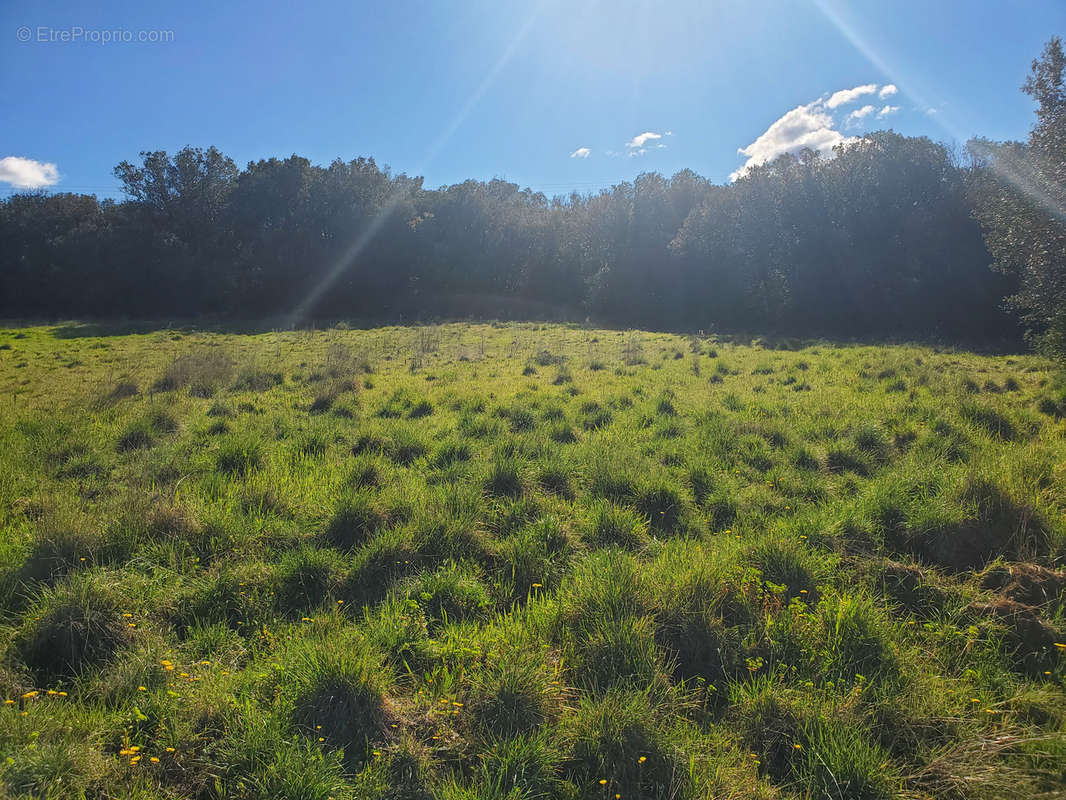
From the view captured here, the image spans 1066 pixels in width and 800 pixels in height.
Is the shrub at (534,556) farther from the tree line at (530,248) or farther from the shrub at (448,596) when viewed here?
the tree line at (530,248)

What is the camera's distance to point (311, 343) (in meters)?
20.7

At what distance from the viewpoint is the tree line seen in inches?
1109

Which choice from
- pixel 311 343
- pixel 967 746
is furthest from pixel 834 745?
pixel 311 343

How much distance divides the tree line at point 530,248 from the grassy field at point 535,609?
25566mm

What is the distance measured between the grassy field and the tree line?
2557cm

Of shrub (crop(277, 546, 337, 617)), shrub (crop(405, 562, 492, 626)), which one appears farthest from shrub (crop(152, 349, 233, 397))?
shrub (crop(405, 562, 492, 626))

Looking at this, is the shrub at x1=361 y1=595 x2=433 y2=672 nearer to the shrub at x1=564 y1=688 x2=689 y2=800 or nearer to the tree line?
the shrub at x1=564 y1=688 x2=689 y2=800

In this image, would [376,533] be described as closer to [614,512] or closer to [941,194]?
[614,512]

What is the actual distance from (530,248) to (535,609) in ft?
148

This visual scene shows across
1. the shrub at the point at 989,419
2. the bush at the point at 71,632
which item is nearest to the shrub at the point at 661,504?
the bush at the point at 71,632

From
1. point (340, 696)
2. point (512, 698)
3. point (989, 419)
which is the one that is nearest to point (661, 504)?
point (512, 698)

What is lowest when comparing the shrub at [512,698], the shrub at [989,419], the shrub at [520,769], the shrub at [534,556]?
the shrub at [520,769]

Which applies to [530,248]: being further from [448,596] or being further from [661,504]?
[448,596]

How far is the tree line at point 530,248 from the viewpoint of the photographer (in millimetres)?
28156
